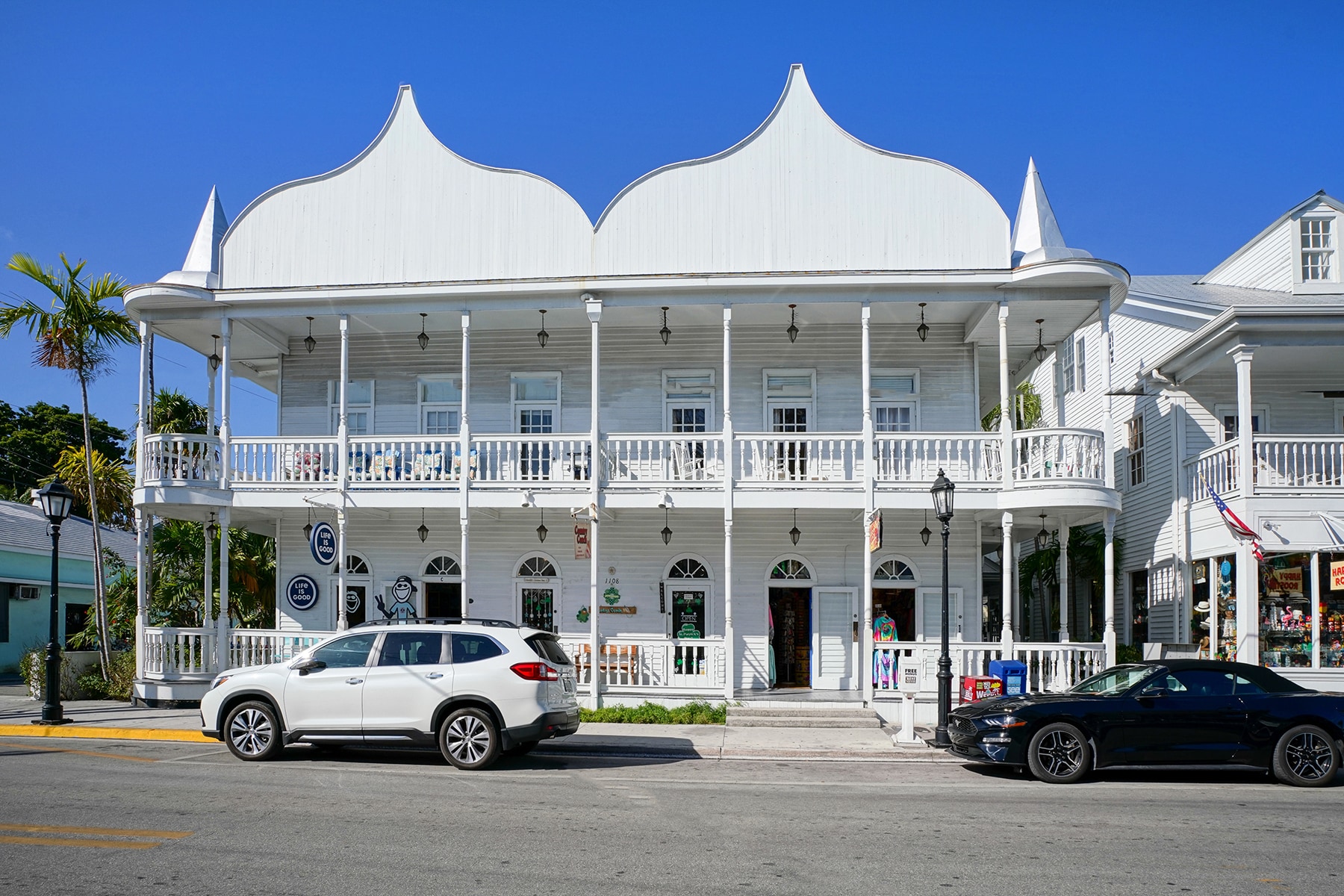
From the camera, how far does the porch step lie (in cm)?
1639

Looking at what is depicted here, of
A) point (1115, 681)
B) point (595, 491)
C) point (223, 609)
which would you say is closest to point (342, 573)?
point (223, 609)

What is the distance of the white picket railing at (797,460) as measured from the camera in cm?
1781

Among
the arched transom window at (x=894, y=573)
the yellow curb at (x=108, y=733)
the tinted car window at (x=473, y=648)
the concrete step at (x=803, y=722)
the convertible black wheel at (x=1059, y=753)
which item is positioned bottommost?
the concrete step at (x=803, y=722)

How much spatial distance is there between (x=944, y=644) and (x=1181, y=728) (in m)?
3.45

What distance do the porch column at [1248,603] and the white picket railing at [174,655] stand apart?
1727 centimetres

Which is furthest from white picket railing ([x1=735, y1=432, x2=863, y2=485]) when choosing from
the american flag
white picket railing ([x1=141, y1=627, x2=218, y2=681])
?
→ white picket railing ([x1=141, y1=627, x2=218, y2=681])

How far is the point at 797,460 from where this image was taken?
17.7 metres

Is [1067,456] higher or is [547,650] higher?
[1067,456]

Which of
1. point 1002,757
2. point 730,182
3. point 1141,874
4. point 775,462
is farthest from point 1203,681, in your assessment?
point 730,182

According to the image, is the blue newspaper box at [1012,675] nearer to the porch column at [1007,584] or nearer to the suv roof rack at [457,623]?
the porch column at [1007,584]

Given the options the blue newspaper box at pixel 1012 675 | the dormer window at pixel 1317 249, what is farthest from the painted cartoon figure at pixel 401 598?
the dormer window at pixel 1317 249

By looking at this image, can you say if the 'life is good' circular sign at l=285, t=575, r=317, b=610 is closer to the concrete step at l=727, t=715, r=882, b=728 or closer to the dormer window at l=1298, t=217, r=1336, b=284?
the concrete step at l=727, t=715, r=882, b=728

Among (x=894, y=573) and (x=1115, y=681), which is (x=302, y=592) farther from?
(x=1115, y=681)

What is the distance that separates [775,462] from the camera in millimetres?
17953
